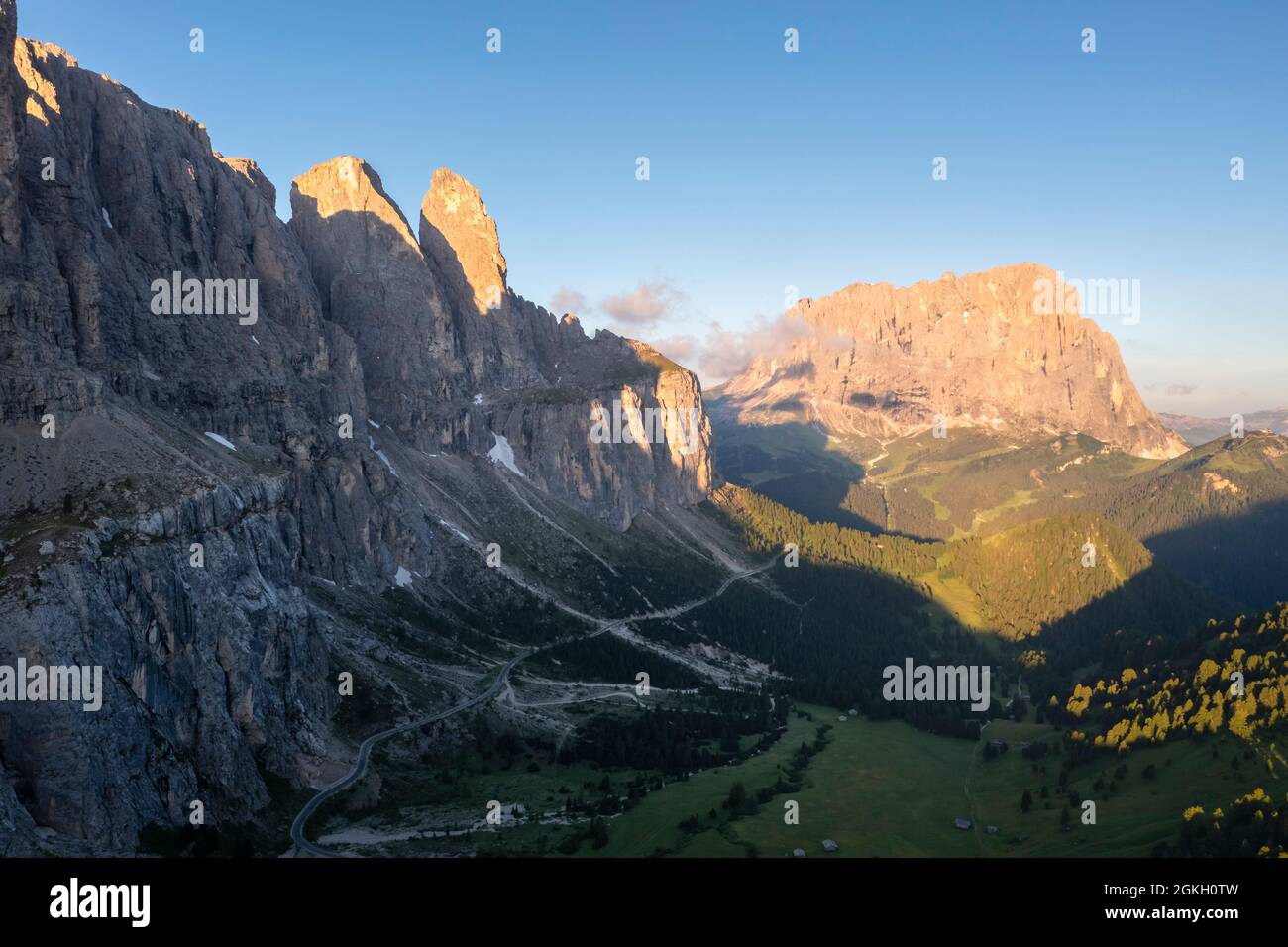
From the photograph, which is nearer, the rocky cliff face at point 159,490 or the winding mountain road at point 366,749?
the rocky cliff face at point 159,490

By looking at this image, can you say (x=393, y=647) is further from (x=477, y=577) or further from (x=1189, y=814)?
(x=1189, y=814)

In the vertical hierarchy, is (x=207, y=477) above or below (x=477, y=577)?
above

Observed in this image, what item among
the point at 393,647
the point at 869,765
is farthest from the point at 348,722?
the point at 869,765

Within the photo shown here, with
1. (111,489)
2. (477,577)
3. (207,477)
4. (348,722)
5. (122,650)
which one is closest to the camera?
(122,650)

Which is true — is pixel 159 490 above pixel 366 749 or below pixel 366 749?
above

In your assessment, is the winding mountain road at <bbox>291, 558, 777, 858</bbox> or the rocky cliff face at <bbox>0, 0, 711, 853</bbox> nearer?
the rocky cliff face at <bbox>0, 0, 711, 853</bbox>

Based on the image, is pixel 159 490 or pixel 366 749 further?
pixel 366 749

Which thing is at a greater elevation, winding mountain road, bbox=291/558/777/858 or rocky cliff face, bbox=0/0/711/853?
rocky cliff face, bbox=0/0/711/853

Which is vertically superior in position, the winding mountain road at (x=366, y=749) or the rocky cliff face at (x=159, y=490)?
the rocky cliff face at (x=159, y=490)
